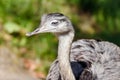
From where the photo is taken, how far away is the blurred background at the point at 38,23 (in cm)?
912

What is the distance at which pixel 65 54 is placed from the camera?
549 centimetres

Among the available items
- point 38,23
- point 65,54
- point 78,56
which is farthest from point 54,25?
point 38,23

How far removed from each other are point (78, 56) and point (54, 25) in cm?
124

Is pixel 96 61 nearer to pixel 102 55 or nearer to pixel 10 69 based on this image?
pixel 102 55

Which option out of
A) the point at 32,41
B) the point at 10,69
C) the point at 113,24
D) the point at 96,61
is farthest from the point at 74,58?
the point at 113,24

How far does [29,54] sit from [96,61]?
2984 mm

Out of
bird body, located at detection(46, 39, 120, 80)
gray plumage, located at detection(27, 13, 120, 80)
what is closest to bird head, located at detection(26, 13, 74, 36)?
gray plumage, located at detection(27, 13, 120, 80)

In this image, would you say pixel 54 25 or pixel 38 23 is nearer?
pixel 54 25

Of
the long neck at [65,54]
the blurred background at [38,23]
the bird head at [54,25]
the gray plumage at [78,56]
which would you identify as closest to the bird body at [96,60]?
the gray plumage at [78,56]

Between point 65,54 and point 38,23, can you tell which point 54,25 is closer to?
point 65,54

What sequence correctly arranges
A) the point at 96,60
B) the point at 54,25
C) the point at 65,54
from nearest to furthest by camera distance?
1. the point at 54,25
2. the point at 65,54
3. the point at 96,60

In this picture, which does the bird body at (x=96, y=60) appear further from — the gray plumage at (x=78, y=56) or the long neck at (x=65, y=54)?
the long neck at (x=65, y=54)

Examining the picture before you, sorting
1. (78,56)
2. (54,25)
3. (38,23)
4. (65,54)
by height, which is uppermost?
(38,23)

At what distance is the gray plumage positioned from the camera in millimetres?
5375
